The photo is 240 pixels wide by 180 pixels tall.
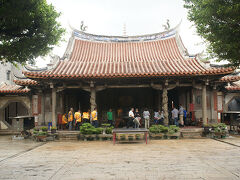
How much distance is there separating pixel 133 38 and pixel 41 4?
11.0 m

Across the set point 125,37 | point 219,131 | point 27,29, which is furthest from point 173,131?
point 125,37

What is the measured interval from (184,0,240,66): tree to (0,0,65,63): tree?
11.6 feet

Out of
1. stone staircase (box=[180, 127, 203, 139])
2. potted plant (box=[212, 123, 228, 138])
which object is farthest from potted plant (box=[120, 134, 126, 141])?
potted plant (box=[212, 123, 228, 138])

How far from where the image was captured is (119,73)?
11172mm

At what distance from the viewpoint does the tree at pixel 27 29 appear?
17.4ft

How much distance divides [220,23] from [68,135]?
839 cm

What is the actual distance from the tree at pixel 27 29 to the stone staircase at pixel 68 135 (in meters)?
5.36

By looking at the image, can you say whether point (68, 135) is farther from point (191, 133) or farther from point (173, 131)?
point (191, 133)

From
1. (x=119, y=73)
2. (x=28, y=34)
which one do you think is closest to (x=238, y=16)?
(x=28, y=34)

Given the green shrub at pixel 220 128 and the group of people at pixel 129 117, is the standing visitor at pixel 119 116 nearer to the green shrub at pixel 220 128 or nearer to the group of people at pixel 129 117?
the group of people at pixel 129 117

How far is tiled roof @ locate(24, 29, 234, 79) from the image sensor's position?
11.1m

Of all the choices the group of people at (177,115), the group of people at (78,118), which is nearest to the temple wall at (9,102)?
the group of people at (78,118)

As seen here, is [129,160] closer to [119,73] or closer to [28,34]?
[28,34]

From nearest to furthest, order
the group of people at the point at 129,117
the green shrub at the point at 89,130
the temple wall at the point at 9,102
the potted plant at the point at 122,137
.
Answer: the potted plant at the point at 122,137 → the green shrub at the point at 89,130 → the group of people at the point at 129,117 → the temple wall at the point at 9,102
